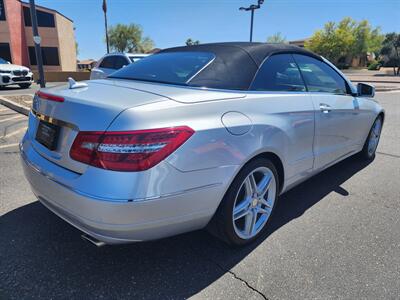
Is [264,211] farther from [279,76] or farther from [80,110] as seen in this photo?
[80,110]

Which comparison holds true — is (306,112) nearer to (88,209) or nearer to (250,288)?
(250,288)

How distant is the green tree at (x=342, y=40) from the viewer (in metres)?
56.7

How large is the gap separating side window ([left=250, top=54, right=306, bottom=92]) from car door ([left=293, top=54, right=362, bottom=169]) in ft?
0.45

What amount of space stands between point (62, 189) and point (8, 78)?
15.1 metres

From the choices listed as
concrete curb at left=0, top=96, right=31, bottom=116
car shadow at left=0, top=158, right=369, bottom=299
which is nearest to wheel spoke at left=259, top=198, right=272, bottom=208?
car shadow at left=0, top=158, right=369, bottom=299

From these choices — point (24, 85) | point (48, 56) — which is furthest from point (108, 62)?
point (48, 56)

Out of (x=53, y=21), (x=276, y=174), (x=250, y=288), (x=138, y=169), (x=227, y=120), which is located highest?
(x=53, y=21)

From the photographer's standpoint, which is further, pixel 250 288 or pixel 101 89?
pixel 101 89

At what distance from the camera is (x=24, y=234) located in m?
2.65

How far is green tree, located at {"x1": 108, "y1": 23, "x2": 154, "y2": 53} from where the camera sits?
57.3m

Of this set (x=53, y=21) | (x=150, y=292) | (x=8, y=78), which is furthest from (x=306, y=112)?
(x=53, y=21)

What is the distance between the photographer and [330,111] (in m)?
3.23

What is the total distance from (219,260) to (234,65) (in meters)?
1.54

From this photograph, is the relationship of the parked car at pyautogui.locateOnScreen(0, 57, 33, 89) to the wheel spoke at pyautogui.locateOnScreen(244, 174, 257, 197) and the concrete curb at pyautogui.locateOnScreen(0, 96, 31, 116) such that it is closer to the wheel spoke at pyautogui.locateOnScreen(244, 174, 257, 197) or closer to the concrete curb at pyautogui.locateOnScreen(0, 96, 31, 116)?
the concrete curb at pyautogui.locateOnScreen(0, 96, 31, 116)
